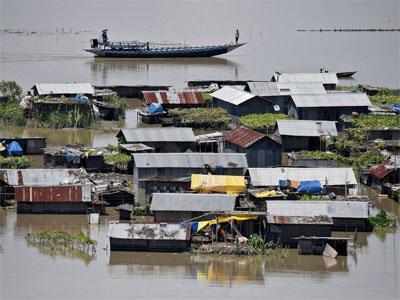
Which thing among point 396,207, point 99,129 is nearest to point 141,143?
point 99,129

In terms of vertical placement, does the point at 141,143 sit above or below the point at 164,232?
above

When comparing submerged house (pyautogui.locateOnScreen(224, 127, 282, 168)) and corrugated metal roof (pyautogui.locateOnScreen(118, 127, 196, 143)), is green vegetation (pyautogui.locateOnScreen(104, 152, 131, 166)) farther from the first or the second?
submerged house (pyautogui.locateOnScreen(224, 127, 282, 168))

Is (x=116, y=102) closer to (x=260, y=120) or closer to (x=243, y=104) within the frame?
(x=243, y=104)

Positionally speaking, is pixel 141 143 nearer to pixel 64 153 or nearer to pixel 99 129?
pixel 64 153

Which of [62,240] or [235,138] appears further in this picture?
[235,138]

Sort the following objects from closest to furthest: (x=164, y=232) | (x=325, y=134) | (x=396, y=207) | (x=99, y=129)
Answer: (x=164, y=232) < (x=396, y=207) < (x=325, y=134) < (x=99, y=129)

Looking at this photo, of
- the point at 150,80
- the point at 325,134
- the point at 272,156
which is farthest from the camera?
the point at 150,80

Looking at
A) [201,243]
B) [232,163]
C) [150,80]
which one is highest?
[150,80]
